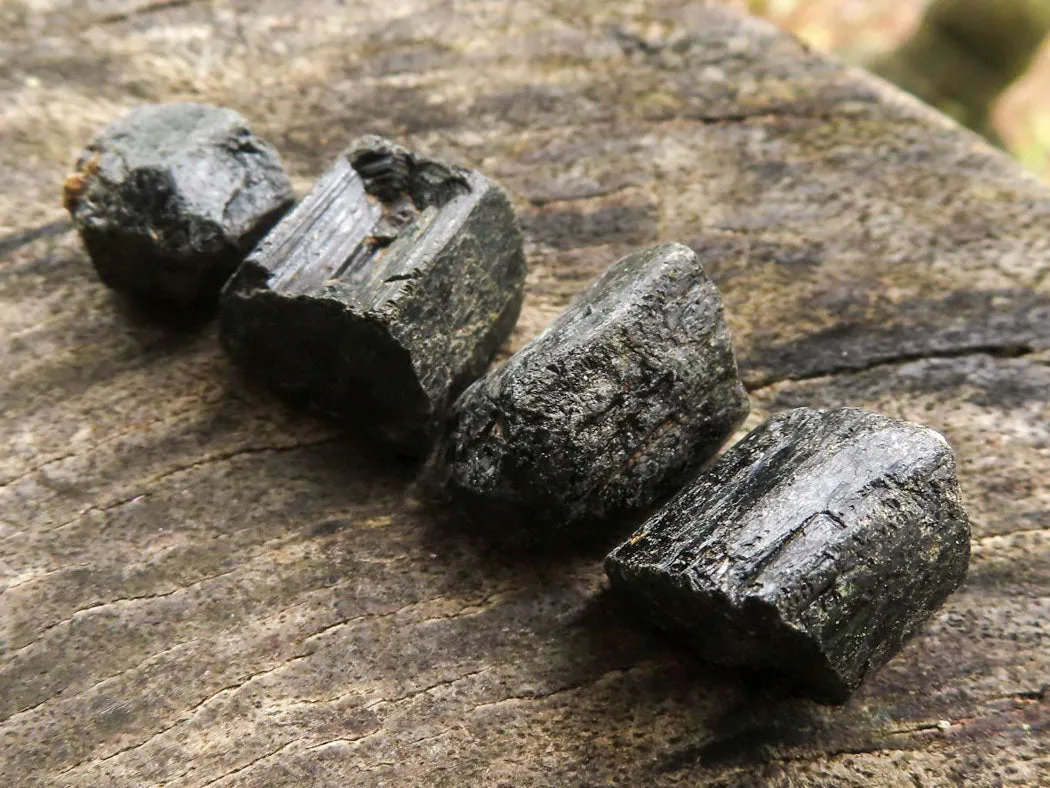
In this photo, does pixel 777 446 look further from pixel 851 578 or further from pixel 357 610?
pixel 357 610

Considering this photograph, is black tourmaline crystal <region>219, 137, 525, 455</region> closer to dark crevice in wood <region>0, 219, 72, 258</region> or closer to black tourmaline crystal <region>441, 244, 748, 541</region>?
black tourmaline crystal <region>441, 244, 748, 541</region>

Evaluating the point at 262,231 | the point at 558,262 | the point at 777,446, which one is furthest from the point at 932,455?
the point at 262,231

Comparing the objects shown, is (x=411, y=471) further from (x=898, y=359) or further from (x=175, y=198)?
(x=898, y=359)

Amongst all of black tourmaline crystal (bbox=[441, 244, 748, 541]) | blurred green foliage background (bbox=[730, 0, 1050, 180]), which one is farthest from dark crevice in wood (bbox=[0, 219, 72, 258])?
blurred green foliage background (bbox=[730, 0, 1050, 180])

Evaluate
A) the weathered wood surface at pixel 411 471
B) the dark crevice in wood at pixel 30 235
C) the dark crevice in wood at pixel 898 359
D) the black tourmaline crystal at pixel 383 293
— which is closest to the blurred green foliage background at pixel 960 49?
the weathered wood surface at pixel 411 471

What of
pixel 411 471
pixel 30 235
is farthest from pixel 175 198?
pixel 411 471
